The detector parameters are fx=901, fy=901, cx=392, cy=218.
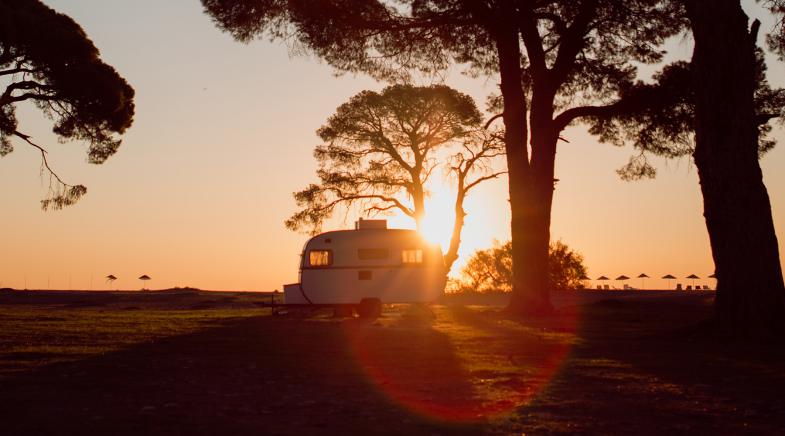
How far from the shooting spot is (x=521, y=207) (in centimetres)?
2238

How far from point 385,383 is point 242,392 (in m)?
1.36

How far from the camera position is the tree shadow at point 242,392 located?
584cm

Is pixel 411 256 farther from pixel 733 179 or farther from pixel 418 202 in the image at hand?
pixel 418 202

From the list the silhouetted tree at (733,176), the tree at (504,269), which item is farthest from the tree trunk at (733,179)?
the tree at (504,269)

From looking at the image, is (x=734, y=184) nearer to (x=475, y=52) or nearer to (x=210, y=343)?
(x=210, y=343)

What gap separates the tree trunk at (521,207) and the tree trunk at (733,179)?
9.47 metres

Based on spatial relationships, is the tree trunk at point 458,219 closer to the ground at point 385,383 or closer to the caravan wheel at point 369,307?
the caravan wheel at point 369,307

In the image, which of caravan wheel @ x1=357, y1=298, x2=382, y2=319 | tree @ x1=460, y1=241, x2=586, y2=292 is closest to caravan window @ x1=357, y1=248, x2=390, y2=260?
caravan wheel @ x1=357, y1=298, x2=382, y2=319

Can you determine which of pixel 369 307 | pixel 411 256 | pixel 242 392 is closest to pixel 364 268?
pixel 369 307

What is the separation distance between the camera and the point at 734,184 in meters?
12.2

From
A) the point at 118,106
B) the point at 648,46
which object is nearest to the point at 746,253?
the point at 648,46

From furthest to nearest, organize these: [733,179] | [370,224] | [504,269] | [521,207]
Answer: [504,269], [370,224], [521,207], [733,179]

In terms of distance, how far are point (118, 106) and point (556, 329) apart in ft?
63.8

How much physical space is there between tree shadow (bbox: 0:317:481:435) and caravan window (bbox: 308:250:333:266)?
10582 mm
